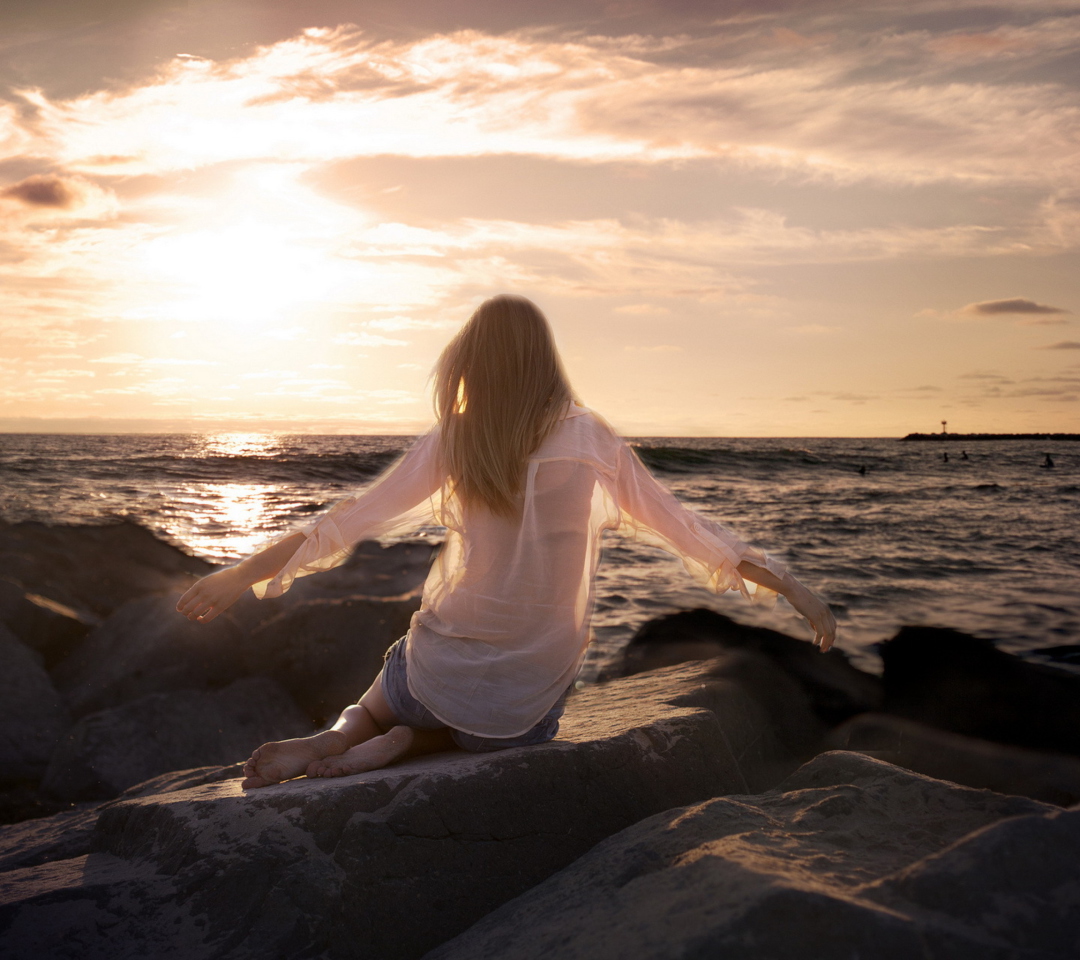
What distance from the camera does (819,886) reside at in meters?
1.49

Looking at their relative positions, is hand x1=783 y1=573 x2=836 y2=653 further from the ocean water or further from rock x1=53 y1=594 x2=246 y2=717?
rock x1=53 y1=594 x2=246 y2=717

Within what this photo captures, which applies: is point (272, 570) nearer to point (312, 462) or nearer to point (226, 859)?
point (226, 859)

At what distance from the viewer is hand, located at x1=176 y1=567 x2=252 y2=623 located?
94.3 inches

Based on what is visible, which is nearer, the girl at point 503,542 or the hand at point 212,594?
the hand at point 212,594

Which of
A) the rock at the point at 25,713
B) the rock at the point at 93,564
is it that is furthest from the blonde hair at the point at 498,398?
the rock at the point at 93,564

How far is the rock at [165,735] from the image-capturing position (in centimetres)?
403

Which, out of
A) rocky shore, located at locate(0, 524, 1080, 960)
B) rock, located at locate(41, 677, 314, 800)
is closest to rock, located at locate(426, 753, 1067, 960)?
rocky shore, located at locate(0, 524, 1080, 960)

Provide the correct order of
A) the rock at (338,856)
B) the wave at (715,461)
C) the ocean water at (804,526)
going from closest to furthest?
1. the rock at (338,856)
2. the ocean water at (804,526)
3. the wave at (715,461)

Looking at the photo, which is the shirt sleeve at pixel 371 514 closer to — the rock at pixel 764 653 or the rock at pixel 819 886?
the rock at pixel 819 886

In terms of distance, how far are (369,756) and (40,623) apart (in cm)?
407

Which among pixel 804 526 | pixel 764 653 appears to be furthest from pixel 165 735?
pixel 804 526

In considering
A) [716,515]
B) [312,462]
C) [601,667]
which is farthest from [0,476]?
[601,667]

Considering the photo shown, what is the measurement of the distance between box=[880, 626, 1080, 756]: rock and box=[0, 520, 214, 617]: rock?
228 inches

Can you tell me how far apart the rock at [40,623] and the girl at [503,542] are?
3.68 m
